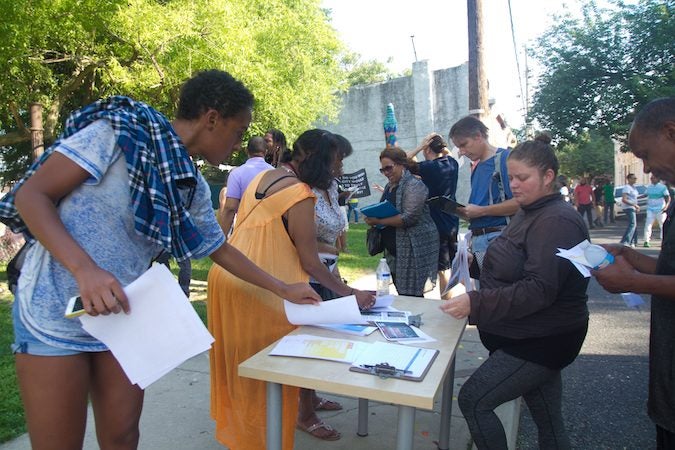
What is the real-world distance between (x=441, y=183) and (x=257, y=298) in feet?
8.83

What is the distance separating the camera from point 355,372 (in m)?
1.85

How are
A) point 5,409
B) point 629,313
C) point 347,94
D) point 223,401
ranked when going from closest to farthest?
1. point 223,401
2. point 5,409
3. point 629,313
4. point 347,94

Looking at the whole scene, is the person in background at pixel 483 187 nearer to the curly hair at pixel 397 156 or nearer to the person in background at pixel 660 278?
the curly hair at pixel 397 156

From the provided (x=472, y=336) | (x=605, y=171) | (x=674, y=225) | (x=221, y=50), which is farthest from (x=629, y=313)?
(x=605, y=171)

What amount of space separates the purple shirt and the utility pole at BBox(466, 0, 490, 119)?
10.8 ft

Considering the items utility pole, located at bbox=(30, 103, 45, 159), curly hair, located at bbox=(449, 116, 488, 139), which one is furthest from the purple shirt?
utility pole, located at bbox=(30, 103, 45, 159)

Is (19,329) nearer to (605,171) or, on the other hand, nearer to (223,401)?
(223,401)

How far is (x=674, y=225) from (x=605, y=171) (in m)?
42.3

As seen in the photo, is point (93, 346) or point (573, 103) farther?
point (573, 103)

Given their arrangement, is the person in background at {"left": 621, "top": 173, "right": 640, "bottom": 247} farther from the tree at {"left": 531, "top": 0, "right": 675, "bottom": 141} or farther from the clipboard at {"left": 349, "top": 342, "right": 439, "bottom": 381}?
the clipboard at {"left": 349, "top": 342, "right": 439, "bottom": 381}

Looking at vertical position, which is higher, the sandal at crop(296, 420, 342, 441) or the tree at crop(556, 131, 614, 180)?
the tree at crop(556, 131, 614, 180)

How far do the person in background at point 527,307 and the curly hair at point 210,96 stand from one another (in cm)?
120

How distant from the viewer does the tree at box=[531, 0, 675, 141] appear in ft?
59.0

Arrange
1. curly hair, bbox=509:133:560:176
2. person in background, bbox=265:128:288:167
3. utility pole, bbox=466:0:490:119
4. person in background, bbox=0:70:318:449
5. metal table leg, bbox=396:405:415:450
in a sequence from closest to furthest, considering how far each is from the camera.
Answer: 1. person in background, bbox=0:70:318:449
2. metal table leg, bbox=396:405:415:450
3. curly hair, bbox=509:133:560:176
4. person in background, bbox=265:128:288:167
5. utility pole, bbox=466:0:490:119
